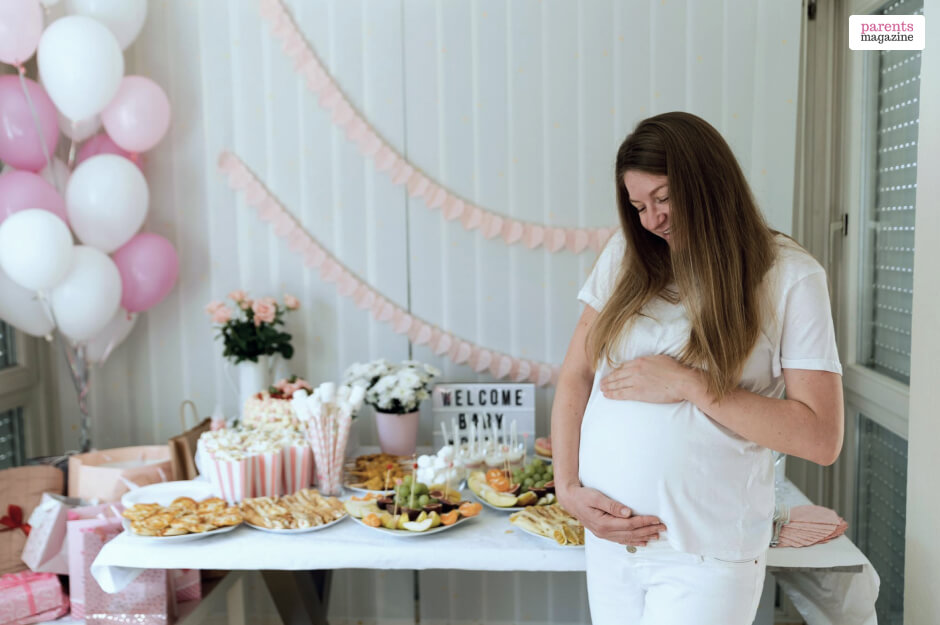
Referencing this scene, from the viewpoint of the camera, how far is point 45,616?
6.70 feet

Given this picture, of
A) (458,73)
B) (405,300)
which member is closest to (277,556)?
(405,300)

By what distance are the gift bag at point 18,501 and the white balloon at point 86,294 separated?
1.38 ft

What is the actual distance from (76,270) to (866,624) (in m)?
2.23

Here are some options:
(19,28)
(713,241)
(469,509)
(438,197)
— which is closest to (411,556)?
(469,509)

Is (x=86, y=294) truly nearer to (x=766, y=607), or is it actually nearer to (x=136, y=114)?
(x=136, y=114)

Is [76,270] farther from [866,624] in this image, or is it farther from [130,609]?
[866,624]

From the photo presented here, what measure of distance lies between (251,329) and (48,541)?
82 cm

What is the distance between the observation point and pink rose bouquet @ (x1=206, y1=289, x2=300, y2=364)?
259cm

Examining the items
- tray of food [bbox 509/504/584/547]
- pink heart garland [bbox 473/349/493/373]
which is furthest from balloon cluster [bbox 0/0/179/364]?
tray of food [bbox 509/504/584/547]

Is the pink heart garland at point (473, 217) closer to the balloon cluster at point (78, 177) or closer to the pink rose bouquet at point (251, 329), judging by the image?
the pink rose bouquet at point (251, 329)

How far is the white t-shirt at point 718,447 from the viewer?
1.38 meters

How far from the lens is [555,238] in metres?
2.70

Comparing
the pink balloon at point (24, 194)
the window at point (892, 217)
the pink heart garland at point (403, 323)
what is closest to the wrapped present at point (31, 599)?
the pink balloon at point (24, 194)

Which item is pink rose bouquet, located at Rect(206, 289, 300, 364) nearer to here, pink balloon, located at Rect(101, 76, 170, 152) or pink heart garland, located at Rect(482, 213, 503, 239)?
pink balloon, located at Rect(101, 76, 170, 152)
